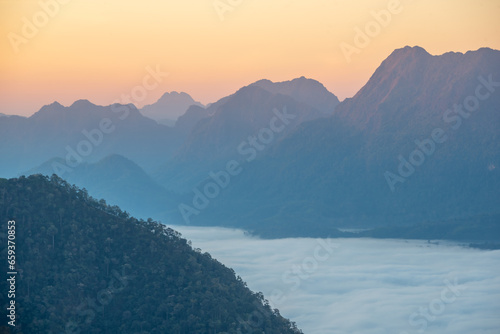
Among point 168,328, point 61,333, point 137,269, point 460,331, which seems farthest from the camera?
point 460,331

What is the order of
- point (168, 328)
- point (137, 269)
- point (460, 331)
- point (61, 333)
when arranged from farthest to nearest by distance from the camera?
point (460, 331) → point (137, 269) → point (168, 328) → point (61, 333)

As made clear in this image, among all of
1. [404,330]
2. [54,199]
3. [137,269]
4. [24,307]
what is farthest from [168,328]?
[404,330]

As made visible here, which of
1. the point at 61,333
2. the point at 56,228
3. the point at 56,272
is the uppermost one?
the point at 56,228

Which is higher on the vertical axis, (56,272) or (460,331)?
(460,331)

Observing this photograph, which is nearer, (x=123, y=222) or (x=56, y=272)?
(x=56, y=272)

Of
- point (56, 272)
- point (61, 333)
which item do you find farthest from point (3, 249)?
point (61, 333)

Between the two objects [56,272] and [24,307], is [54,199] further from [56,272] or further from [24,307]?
[24,307]
